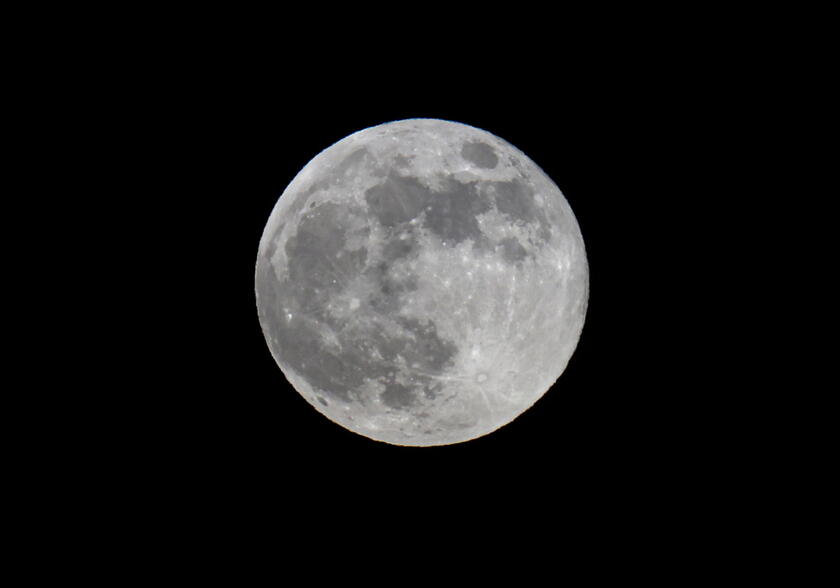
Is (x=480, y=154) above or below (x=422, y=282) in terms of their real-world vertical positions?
above

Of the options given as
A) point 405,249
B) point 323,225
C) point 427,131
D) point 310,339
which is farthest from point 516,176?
point 310,339

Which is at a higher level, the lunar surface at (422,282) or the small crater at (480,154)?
the small crater at (480,154)

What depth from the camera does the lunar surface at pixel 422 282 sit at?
4.41m

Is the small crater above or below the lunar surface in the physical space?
above

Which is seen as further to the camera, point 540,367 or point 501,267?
point 540,367

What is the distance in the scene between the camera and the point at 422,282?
438 centimetres

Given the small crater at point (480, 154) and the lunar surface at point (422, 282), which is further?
the small crater at point (480, 154)

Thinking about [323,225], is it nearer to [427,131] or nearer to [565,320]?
[427,131]

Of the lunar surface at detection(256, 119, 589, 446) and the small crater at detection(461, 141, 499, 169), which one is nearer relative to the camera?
the lunar surface at detection(256, 119, 589, 446)

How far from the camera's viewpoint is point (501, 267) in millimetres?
4473

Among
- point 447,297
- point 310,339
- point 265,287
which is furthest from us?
point 265,287

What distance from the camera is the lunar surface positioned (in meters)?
4.41

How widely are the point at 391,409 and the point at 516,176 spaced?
1743mm

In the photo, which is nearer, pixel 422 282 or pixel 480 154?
pixel 422 282
